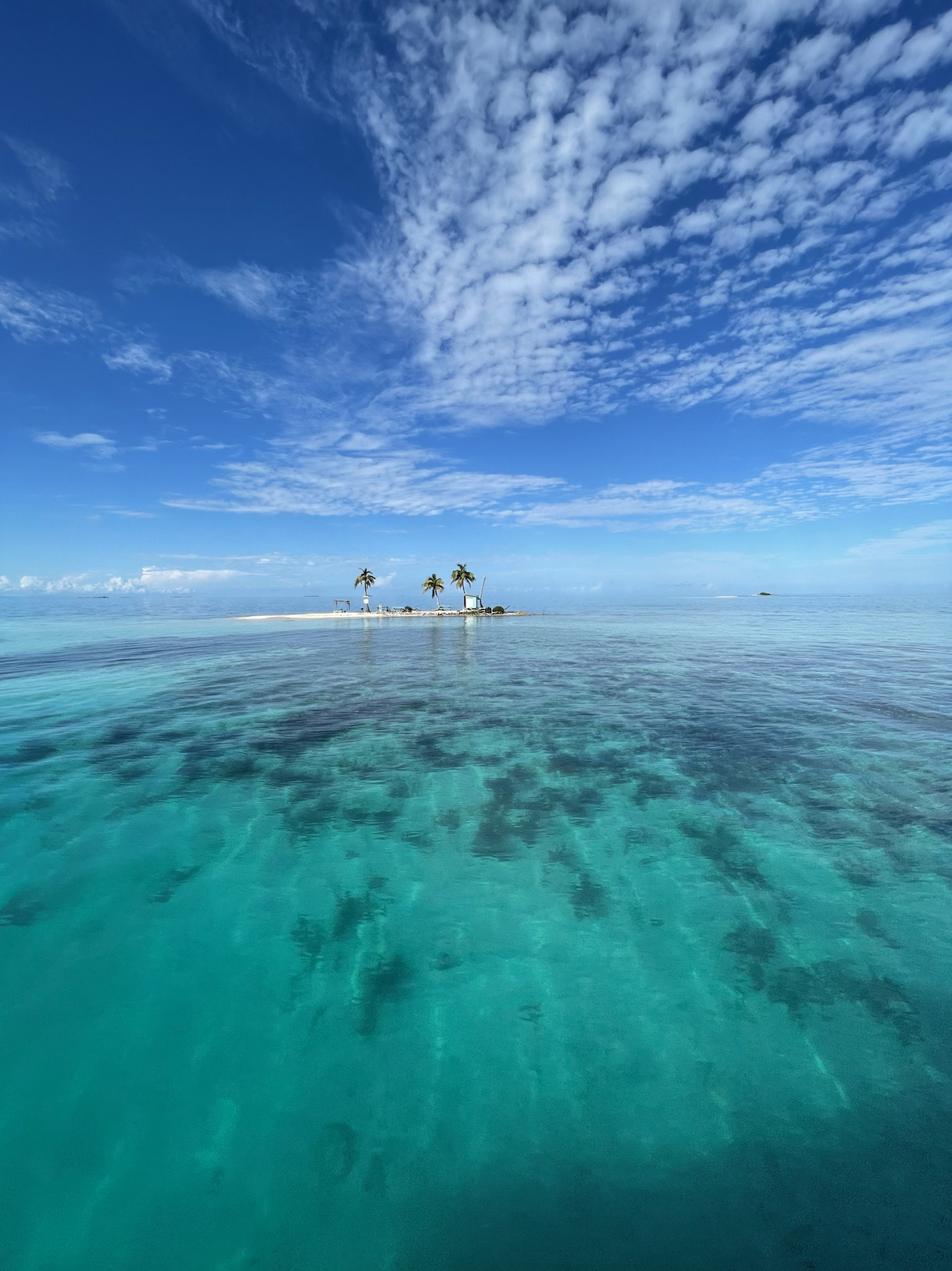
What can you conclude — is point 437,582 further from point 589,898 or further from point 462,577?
point 589,898

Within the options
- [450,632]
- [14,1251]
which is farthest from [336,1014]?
[450,632]

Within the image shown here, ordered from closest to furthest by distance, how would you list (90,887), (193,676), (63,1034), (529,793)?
(63,1034) → (90,887) → (529,793) → (193,676)

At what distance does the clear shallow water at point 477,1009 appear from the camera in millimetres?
4469

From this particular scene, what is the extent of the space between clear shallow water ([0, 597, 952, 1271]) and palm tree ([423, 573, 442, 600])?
3747 inches

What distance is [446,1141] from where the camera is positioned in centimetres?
509

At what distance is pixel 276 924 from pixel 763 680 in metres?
26.0

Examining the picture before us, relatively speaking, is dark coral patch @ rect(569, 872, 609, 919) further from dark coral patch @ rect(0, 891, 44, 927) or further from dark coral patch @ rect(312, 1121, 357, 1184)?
dark coral patch @ rect(0, 891, 44, 927)

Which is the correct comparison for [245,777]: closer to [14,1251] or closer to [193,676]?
[14,1251]

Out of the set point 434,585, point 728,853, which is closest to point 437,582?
point 434,585

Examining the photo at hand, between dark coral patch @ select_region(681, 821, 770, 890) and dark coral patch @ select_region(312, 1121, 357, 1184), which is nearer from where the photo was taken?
dark coral patch @ select_region(312, 1121, 357, 1184)

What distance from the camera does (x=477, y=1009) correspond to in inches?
257

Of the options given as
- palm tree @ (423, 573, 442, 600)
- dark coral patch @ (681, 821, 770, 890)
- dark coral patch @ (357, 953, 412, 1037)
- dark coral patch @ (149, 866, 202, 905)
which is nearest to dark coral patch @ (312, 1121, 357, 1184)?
dark coral patch @ (357, 953, 412, 1037)

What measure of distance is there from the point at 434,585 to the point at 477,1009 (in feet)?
348

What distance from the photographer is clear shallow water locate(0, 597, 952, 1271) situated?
4469mm
